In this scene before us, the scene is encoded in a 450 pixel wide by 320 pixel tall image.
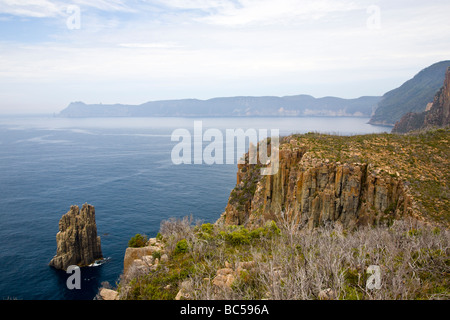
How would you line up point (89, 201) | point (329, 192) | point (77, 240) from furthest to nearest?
point (89, 201)
point (77, 240)
point (329, 192)

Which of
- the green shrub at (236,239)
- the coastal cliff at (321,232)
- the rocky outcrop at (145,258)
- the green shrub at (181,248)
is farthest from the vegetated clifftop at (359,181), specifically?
the rocky outcrop at (145,258)

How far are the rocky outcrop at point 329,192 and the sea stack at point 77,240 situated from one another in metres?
28.5

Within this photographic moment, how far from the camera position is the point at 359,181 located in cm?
3553

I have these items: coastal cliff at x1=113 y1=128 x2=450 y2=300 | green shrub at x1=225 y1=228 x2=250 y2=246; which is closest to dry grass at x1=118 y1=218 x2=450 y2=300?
coastal cliff at x1=113 y1=128 x2=450 y2=300

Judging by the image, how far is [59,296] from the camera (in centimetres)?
4038

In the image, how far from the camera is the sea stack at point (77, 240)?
48000 mm

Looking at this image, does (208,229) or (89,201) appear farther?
(89,201)

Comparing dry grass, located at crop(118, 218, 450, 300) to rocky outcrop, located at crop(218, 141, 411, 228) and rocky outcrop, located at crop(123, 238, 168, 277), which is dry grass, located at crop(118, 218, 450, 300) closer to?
rocky outcrop, located at crop(123, 238, 168, 277)

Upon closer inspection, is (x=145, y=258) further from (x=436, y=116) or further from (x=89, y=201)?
(x=436, y=116)

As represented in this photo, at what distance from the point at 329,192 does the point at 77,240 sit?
42437 millimetres

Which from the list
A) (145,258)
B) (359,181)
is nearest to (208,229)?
(145,258)
